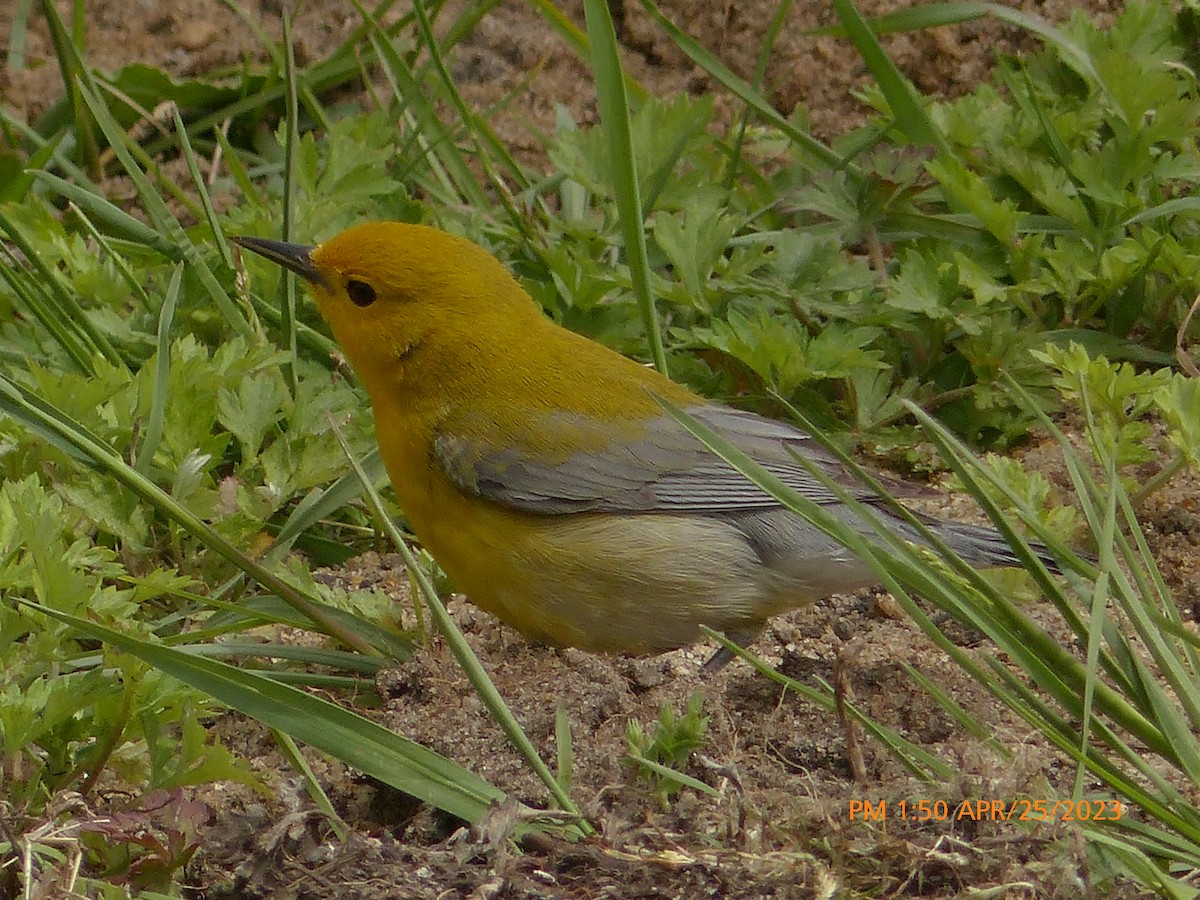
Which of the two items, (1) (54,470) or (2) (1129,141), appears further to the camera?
(2) (1129,141)

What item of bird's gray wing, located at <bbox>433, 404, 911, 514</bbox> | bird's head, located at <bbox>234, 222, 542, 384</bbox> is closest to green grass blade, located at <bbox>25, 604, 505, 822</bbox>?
bird's gray wing, located at <bbox>433, 404, 911, 514</bbox>

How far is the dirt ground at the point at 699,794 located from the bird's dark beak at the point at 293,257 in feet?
2.76

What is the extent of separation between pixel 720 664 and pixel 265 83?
367cm

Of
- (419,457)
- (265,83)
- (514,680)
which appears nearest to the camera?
(514,680)

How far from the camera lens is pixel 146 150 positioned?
21.2 feet

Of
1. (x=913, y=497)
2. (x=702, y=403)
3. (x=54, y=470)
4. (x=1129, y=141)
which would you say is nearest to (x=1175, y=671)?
(x=913, y=497)

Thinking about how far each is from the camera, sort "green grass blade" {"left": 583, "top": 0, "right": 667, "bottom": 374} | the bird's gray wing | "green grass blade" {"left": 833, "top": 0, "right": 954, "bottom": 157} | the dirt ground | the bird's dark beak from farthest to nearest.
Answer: "green grass blade" {"left": 833, "top": 0, "right": 954, "bottom": 157} < the bird's dark beak < the bird's gray wing < "green grass blade" {"left": 583, "top": 0, "right": 667, "bottom": 374} < the dirt ground

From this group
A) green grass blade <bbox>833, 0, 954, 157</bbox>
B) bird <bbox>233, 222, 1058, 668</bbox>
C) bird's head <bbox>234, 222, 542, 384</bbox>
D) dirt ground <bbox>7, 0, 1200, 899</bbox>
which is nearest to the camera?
dirt ground <bbox>7, 0, 1200, 899</bbox>

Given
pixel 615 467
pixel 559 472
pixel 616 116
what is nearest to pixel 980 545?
pixel 615 467

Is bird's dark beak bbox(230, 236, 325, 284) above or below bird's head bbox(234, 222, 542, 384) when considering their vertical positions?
above

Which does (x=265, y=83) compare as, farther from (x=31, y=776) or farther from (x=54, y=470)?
(x=31, y=776)

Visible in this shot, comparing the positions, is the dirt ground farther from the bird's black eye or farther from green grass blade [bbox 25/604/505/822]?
the bird's black eye

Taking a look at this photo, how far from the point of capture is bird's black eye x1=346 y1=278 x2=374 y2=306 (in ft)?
14.4
